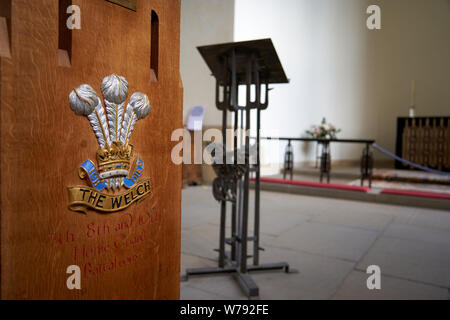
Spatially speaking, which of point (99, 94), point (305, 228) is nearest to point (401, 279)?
point (305, 228)

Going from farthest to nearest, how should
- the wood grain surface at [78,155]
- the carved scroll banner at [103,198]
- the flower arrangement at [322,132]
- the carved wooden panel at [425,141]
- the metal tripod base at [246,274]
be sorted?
the flower arrangement at [322,132] < the carved wooden panel at [425,141] < the metal tripod base at [246,274] < the carved scroll banner at [103,198] < the wood grain surface at [78,155]

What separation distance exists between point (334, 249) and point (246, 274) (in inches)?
44.0

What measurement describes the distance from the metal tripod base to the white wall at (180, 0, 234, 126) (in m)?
4.75

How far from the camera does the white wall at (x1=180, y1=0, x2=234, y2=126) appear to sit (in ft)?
23.3

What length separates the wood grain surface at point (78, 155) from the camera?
695mm

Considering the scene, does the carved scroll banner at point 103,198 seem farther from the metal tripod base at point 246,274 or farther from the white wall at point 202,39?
the white wall at point 202,39

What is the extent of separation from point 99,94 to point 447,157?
8.84m

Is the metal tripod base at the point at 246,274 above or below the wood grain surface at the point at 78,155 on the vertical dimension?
below

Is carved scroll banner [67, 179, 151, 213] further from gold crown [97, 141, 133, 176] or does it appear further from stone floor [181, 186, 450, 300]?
stone floor [181, 186, 450, 300]

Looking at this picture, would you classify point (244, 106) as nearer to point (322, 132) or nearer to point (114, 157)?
point (114, 157)

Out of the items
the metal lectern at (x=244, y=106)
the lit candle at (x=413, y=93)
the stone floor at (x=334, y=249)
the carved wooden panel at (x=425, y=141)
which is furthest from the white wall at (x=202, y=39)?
the lit candle at (x=413, y=93)

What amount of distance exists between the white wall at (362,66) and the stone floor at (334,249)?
4.00m

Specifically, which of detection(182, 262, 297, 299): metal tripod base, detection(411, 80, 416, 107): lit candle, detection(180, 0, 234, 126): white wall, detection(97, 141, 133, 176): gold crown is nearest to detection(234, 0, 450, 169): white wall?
detection(411, 80, 416, 107): lit candle
